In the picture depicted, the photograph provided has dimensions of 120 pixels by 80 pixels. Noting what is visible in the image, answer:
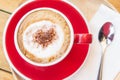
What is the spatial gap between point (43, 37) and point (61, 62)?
0.07 metres

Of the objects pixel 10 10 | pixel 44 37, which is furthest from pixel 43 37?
pixel 10 10

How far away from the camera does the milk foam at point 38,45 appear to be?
636 millimetres

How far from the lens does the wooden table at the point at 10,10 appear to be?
0.71 m

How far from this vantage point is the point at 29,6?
0.68 meters

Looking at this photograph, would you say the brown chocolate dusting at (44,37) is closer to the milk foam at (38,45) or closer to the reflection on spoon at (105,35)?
the milk foam at (38,45)

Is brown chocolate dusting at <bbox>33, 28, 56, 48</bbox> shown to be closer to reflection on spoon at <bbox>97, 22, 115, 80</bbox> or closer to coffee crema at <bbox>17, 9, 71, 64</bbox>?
coffee crema at <bbox>17, 9, 71, 64</bbox>

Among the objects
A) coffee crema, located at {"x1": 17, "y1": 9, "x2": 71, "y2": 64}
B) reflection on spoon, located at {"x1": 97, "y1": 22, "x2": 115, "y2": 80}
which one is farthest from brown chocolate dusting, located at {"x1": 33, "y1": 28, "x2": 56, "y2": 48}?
reflection on spoon, located at {"x1": 97, "y1": 22, "x2": 115, "y2": 80}

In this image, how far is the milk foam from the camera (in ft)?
2.09

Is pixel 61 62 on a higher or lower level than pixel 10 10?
lower

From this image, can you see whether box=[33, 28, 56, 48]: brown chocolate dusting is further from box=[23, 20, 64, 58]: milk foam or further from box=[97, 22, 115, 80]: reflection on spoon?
box=[97, 22, 115, 80]: reflection on spoon

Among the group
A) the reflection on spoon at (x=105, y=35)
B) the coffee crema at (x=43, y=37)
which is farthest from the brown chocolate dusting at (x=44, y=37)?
the reflection on spoon at (x=105, y=35)

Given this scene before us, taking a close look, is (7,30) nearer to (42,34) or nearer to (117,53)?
(42,34)

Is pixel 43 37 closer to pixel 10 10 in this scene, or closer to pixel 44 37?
pixel 44 37

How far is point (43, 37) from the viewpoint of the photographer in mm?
635
